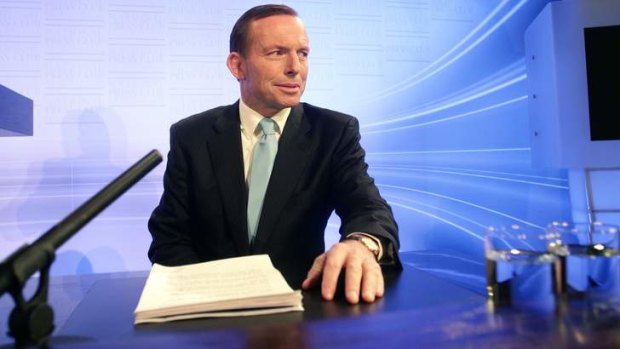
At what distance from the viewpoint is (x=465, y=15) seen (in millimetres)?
2645

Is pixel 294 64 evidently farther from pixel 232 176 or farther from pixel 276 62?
pixel 232 176

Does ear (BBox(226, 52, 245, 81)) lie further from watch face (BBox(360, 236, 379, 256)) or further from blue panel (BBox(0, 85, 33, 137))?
watch face (BBox(360, 236, 379, 256))

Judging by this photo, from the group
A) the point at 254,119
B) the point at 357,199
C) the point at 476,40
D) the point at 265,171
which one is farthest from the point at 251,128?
the point at 476,40

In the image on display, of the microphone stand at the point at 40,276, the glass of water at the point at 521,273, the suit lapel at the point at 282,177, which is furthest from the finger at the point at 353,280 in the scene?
the suit lapel at the point at 282,177

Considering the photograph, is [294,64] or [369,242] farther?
[294,64]

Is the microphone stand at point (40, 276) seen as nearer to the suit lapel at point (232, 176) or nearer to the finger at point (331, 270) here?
the finger at point (331, 270)

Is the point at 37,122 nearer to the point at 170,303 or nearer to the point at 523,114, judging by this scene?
the point at 170,303

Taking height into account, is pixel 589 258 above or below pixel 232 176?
below

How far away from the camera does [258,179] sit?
4.70 ft

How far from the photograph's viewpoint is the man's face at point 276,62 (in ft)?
4.92

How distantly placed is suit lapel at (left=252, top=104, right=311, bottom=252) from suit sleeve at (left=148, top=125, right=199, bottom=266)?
0.20 meters

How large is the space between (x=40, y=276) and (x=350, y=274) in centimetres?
40

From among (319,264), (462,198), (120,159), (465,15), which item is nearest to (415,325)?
(319,264)

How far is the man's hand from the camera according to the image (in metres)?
0.72
